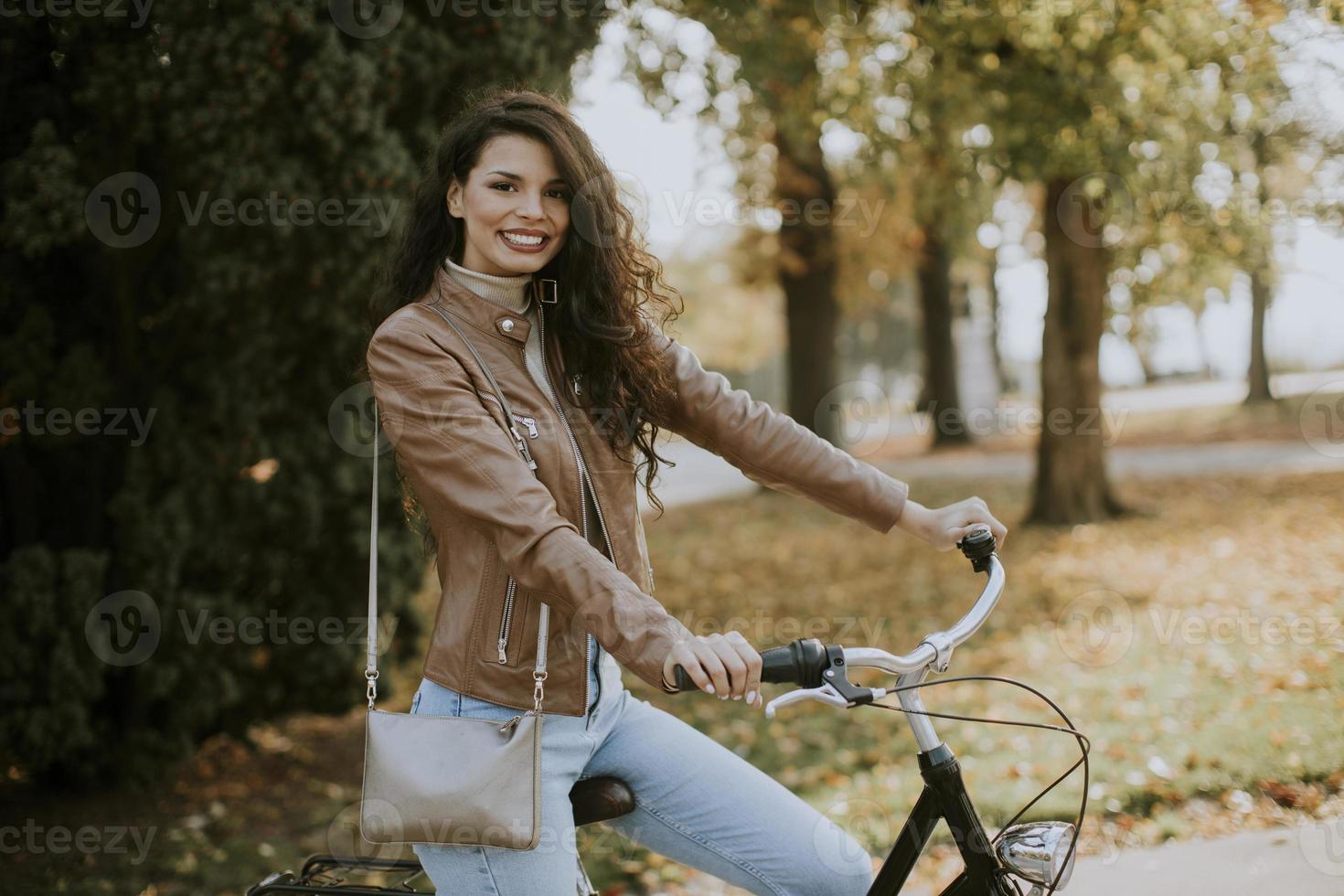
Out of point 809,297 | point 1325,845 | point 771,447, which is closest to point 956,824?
point 771,447

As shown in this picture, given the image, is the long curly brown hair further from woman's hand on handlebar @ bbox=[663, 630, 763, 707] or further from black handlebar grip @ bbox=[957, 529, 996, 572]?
black handlebar grip @ bbox=[957, 529, 996, 572]

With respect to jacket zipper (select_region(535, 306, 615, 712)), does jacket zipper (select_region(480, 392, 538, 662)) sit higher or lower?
lower

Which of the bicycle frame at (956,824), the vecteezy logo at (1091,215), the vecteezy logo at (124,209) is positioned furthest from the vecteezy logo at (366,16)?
the vecteezy logo at (1091,215)

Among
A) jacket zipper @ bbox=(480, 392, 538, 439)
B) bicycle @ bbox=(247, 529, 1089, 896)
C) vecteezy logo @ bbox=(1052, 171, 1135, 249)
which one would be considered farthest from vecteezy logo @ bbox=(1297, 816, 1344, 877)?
vecteezy logo @ bbox=(1052, 171, 1135, 249)

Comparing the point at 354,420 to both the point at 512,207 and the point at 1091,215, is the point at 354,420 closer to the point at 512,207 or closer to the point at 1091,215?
the point at 512,207

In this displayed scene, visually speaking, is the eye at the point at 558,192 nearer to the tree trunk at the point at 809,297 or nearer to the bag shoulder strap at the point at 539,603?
the bag shoulder strap at the point at 539,603

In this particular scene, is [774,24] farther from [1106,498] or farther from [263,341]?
[1106,498]

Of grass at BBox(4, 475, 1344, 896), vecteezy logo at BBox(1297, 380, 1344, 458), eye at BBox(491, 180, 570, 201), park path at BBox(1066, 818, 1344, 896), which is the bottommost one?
grass at BBox(4, 475, 1344, 896)

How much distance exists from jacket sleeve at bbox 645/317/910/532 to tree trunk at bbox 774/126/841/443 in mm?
12495

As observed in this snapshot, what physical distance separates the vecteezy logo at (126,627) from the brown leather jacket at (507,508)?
10.9 ft

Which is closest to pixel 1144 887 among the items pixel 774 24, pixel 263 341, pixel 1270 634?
pixel 1270 634

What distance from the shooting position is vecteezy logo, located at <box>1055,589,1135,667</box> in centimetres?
688

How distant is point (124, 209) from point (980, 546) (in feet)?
13.2

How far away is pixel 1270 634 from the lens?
Result: 670cm
